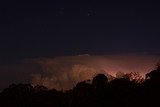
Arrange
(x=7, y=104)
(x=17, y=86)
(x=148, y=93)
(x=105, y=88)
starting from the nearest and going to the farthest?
1. (x=148, y=93)
2. (x=105, y=88)
3. (x=7, y=104)
4. (x=17, y=86)

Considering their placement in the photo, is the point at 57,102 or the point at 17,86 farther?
the point at 17,86

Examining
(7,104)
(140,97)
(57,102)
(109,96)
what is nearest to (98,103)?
(109,96)

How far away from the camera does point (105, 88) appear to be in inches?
3002

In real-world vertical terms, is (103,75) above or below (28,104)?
above

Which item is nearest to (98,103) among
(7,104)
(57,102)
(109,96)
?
(109,96)

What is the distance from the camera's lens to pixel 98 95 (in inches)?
2963

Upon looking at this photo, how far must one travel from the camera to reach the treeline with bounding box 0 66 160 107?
69125 mm

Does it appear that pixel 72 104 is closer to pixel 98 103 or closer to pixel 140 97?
pixel 98 103

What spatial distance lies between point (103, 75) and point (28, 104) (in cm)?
1548

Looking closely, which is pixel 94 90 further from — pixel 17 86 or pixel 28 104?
pixel 17 86

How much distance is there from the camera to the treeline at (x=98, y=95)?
69125mm

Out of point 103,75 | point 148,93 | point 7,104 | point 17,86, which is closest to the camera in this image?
point 148,93

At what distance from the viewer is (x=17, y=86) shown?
9538 centimetres

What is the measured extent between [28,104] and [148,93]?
2644cm
